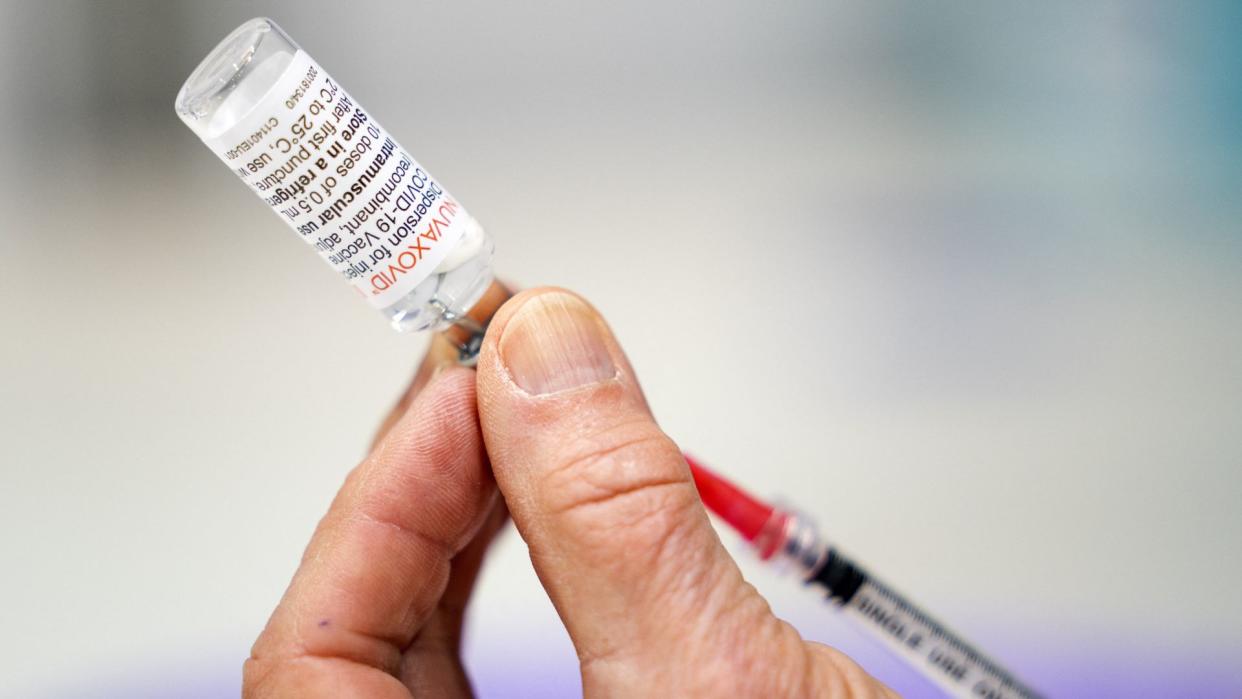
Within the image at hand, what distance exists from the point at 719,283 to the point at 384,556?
76cm

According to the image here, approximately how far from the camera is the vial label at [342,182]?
637mm

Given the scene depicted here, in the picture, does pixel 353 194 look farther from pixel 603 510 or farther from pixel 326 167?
pixel 603 510

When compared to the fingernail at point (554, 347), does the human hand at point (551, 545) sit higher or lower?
lower

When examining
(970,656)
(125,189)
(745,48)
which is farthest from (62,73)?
(970,656)

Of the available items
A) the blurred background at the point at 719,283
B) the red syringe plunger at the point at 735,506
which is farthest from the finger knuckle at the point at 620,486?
the blurred background at the point at 719,283

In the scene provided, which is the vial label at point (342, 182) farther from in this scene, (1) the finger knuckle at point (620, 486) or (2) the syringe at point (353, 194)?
(1) the finger knuckle at point (620, 486)

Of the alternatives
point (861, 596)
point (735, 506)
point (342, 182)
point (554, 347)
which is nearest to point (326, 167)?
point (342, 182)

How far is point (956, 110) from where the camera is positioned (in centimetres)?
152

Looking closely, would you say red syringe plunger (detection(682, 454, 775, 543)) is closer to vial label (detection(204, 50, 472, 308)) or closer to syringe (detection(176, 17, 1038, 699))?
syringe (detection(176, 17, 1038, 699))

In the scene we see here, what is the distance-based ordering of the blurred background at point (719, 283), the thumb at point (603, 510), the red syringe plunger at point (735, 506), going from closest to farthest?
the thumb at point (603, 510), the red syringe plunger at point (735, 506), the blurred background at point (719, 283)

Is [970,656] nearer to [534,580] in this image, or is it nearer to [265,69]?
[534,580]

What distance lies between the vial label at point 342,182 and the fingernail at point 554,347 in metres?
0.08

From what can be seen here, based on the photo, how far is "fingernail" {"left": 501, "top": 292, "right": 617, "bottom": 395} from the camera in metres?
0.68

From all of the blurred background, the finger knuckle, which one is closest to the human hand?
the finger knuckle
